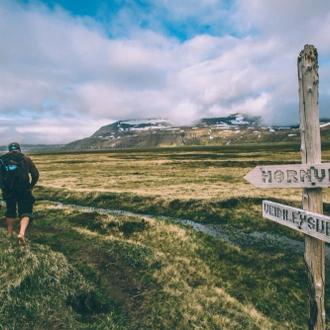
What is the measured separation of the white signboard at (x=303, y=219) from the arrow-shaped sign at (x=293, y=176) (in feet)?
1.73

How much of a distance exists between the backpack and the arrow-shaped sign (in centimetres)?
758

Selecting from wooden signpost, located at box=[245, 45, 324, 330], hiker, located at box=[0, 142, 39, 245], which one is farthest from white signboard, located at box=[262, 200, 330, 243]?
hiker, located at box=[0, 142, 39, 245]

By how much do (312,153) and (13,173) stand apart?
8964 mm

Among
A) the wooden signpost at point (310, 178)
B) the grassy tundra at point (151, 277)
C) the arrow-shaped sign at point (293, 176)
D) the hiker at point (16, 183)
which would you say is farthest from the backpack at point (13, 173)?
the wooden signpost at point (310, 178)

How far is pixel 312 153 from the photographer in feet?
15.5

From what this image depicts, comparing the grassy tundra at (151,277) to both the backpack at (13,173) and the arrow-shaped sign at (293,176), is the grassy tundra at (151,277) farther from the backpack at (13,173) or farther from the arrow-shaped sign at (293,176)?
the arrow-shaped sign at (293,176)

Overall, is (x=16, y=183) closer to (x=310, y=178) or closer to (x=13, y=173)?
(x=13, y=173)

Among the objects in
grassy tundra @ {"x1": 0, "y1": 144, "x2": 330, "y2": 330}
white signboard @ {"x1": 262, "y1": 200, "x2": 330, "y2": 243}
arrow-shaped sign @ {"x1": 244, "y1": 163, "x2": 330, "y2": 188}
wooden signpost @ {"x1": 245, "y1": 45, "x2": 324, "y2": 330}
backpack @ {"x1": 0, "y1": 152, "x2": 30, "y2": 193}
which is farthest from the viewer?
backpack @ {"x1": 0, "y1": 152, "x2": 30, "y2": 193}

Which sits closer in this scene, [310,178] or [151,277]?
[310,178]

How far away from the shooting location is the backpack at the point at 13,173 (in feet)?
26.0

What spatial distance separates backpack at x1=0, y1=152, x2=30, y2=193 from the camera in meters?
7.93

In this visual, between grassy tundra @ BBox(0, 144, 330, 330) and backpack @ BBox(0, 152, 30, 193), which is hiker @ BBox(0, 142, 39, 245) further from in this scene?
grassy tundra @ BBox(0, 144, 330, 330)

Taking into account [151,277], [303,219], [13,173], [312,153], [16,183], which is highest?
[312,153]

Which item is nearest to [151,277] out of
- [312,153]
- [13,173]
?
[13,173]
